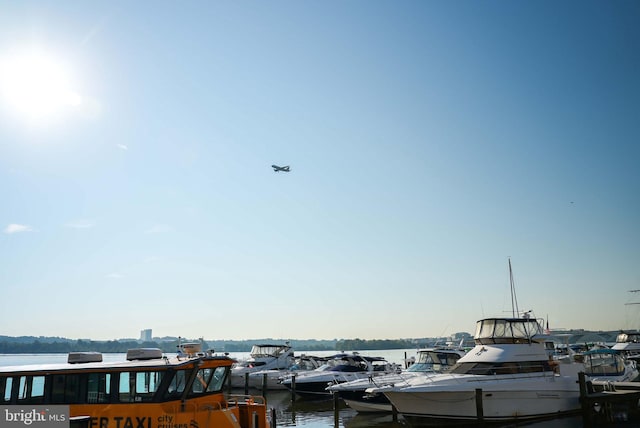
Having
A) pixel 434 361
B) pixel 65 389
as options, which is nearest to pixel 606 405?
pixel 434 361

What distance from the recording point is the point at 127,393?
1299cm

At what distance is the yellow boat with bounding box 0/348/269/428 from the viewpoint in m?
12.8

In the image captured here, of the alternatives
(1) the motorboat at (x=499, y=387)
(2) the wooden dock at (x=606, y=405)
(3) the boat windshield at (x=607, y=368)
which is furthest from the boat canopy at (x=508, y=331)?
(3) the boat windshield at (x=607, y=368)

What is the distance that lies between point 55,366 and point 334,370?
25.5 m

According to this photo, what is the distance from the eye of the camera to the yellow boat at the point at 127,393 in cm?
1277

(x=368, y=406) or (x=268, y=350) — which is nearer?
(x=368, y=406)

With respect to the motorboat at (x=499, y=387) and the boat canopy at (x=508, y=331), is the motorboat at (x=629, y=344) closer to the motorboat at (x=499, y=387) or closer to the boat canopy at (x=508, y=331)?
the boat canopy at (x=508, y=331)

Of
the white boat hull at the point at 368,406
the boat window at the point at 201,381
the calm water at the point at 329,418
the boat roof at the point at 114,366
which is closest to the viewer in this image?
the boat roof at the point at 114,366

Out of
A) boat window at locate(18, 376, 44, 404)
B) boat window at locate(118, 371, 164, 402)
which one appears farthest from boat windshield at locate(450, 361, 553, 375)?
boat window at locate(18, 376, 44, 404)

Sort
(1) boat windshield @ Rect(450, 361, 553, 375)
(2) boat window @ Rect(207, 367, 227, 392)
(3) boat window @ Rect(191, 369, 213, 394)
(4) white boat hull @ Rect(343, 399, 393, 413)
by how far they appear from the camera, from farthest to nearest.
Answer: (4) white boat hull @ Rect(343, 399, 393, 413)
(1) boat windshield @ Rect(450, 361, 553, 375)
(2) boat window @ Rect(207, 367, 227, 392)
(3) boat window @ Rect(191, 369, 213, 394)

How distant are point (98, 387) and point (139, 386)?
42.7 inches

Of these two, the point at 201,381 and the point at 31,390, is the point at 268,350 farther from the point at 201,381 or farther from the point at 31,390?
the point at 31,390

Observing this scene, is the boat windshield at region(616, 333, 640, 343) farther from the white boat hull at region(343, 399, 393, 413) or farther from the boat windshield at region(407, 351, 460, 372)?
the white boat hull at region(343, 399, 393, 413)

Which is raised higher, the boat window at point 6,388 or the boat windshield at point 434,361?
the boat window at point 6,388
